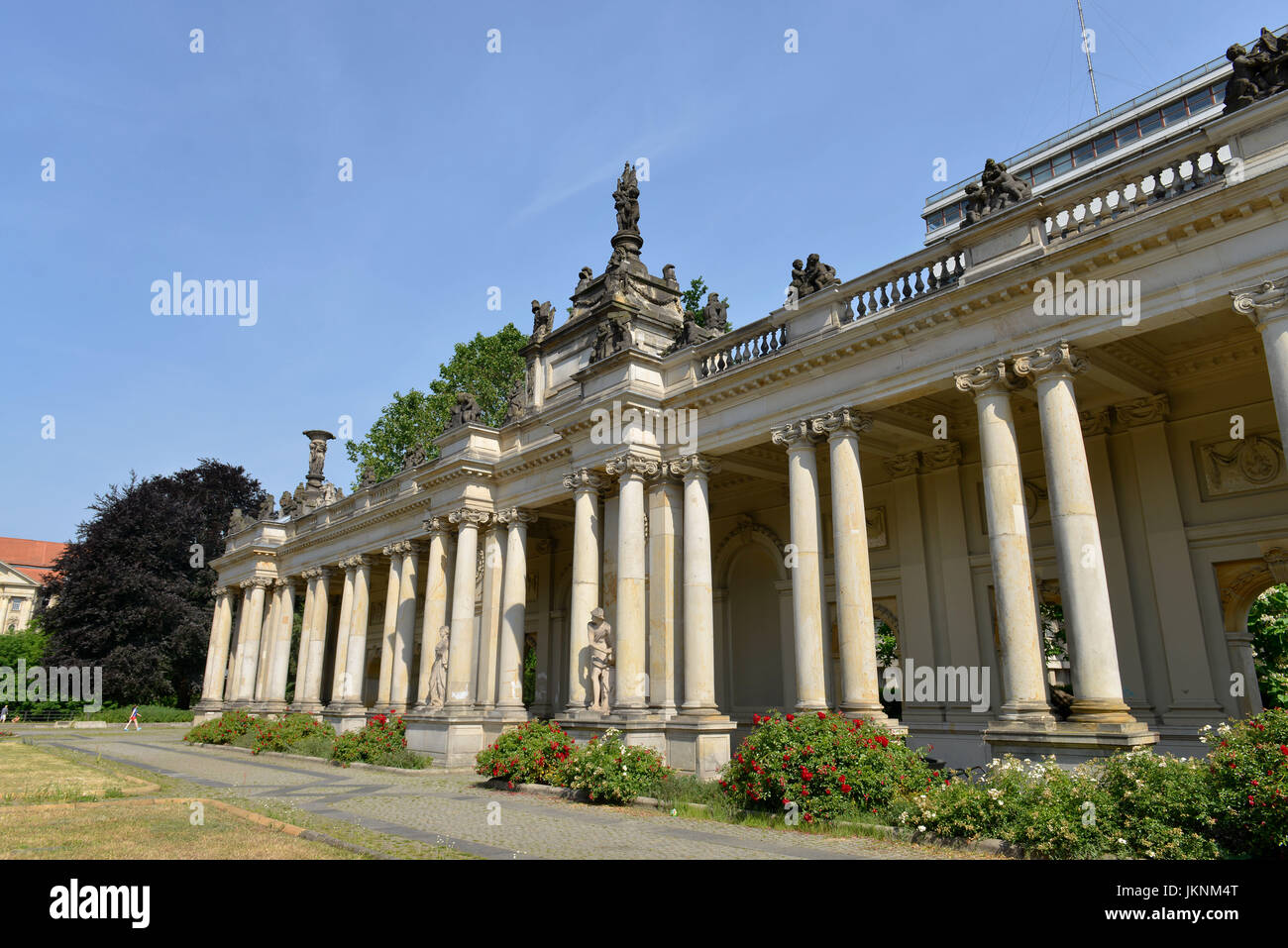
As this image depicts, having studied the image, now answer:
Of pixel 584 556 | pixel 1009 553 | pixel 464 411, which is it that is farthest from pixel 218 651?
pixel 1009 553

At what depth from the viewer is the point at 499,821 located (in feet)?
41.8

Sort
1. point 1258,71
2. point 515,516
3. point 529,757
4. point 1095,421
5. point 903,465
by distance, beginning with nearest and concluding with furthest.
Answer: point 1258,71, point 1095,421, point 529,757, point 903,465, point 515,516

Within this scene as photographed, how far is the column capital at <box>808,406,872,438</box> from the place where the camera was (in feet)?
53.2

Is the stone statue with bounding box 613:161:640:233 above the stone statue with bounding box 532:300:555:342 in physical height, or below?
above

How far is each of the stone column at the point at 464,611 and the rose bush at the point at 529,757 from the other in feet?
18.4

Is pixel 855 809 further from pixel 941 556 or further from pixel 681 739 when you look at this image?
pixel 941 556

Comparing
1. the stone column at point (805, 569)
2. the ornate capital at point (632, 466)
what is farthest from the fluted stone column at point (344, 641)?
the stone column at point (805, 569)

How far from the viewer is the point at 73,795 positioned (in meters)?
14.3

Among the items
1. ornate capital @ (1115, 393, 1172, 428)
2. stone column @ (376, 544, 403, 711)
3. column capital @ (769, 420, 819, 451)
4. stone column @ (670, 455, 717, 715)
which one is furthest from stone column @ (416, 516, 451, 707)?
ornate capital @ (1115, 393, 1172, 428)

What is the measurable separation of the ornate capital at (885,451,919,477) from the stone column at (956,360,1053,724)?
5.71 metres

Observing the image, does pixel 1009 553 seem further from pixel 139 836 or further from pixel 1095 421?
pixel 139 836

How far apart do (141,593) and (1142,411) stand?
5347cm

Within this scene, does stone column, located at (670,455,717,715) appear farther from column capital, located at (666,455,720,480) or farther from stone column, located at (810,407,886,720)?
stone column, located at (810,407,886,720)
